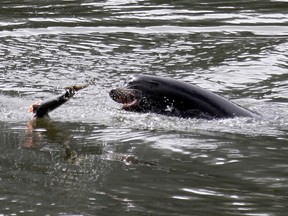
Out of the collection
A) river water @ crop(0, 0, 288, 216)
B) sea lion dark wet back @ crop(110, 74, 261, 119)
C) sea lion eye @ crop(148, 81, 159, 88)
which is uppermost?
sea lion eye @ crop(148, 81, 159, 88)

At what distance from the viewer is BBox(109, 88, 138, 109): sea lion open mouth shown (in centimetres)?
750

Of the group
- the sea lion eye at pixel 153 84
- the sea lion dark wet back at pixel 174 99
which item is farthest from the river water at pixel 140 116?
the sea lion eye at pixel 153 84

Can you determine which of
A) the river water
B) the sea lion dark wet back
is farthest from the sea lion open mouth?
the river water

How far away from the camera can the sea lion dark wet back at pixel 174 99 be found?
7.30m

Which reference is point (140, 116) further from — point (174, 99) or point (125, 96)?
point (174, 99)

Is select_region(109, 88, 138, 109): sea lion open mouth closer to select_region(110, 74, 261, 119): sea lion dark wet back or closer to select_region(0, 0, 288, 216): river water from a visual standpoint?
select_region(110, 74, 261, 119): sea lion dark wet back

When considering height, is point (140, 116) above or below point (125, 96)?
below

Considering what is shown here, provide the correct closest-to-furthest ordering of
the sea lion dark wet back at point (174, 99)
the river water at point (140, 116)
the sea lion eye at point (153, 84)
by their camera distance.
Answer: the river water at point (140, 116) → the sea lion dark wet back at point (174, 99) → the sea lion eye at point (153, 84)

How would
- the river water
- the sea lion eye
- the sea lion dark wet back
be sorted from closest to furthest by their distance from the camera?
the river water < the sea lion dark wet back < the sea lion eye

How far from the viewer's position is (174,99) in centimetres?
734

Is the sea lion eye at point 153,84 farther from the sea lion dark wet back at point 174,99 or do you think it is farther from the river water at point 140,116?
the river water at point 140,116

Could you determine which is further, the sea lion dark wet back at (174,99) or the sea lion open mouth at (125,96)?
the sea lion open mouth at (125,96)

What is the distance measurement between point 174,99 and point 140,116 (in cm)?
37

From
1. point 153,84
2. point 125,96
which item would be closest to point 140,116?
point 125,96
